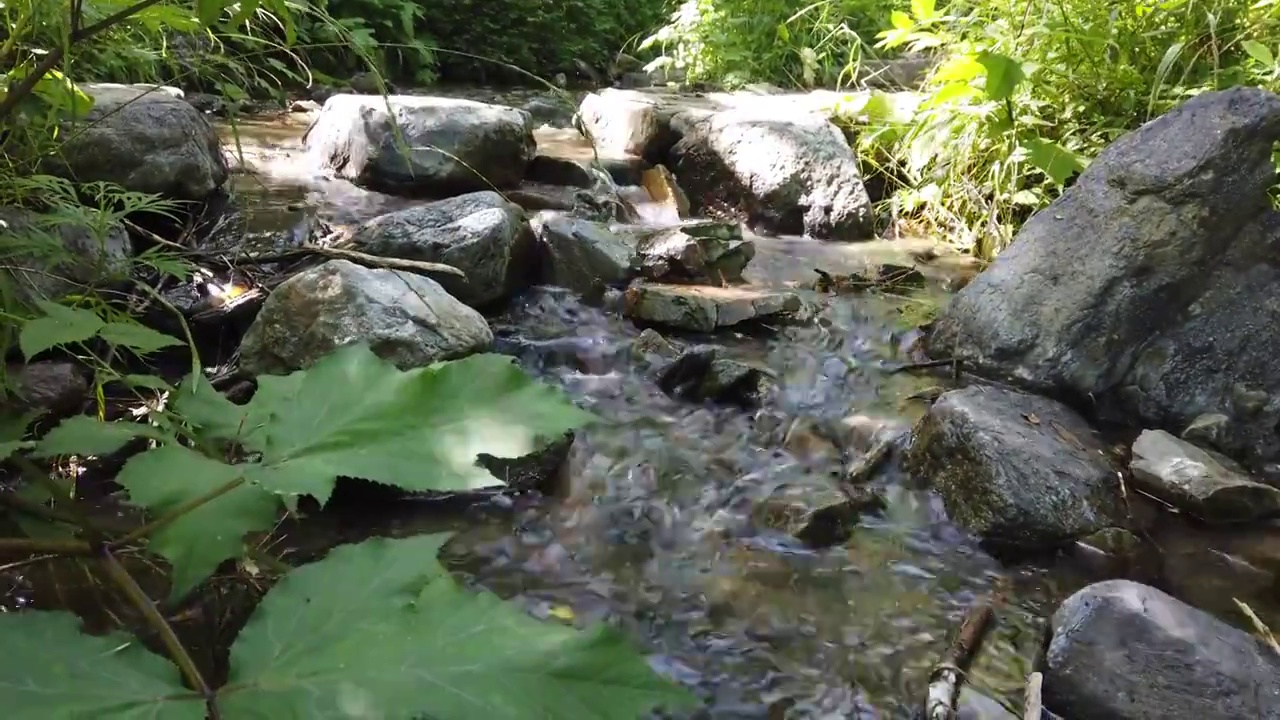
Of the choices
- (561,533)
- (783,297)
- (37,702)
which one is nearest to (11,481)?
(561,533)

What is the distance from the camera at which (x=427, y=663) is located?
0.52 metres

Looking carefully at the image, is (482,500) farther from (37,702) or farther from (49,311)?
(37,702)

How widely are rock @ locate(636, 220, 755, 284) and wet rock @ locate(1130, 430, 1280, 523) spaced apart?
197 centimetres

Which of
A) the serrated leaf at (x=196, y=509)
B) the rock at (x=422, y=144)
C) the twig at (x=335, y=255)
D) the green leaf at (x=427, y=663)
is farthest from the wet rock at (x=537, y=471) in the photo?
the rock at (x=422, y=144)

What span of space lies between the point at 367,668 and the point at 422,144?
4.74 m

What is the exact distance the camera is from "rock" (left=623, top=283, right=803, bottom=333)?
12.2 ft

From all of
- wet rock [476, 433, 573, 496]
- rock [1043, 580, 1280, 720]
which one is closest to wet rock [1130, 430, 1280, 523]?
rock [1043, 580, 1280, 720]

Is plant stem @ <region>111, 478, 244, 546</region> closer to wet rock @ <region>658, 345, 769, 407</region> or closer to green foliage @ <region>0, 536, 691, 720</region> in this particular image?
green foliage @ <region>0, 536, 691, 720</region>

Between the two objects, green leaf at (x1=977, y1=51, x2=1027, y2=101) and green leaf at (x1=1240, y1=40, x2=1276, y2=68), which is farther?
green leaf at (x1=977, y1=51, x2=1027, y2=101)

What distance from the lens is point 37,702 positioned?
50 cm

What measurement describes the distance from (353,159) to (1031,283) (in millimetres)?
3642

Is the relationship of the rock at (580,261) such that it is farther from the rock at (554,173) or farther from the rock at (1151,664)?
the rock at (1151,664)

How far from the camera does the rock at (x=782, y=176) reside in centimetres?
511

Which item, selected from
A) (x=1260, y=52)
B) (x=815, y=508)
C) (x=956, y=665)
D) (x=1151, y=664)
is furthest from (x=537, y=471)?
(x=1260, y=52)
